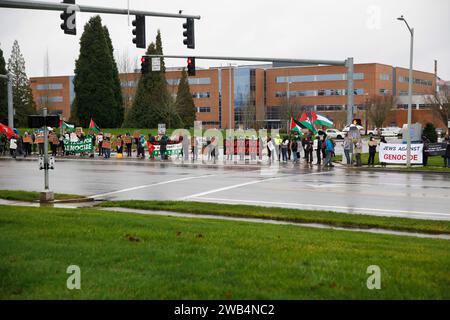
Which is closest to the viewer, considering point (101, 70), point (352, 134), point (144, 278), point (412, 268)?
point (144, 278)

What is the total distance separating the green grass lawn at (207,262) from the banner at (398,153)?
20895 mm

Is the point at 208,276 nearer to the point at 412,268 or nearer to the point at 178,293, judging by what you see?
the point at 178,293

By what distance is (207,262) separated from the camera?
711cm

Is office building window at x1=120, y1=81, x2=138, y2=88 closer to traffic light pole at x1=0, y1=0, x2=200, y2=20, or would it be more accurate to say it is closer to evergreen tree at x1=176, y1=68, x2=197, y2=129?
evergreen tree at x1=176, y1=68, x2=197, y2=129

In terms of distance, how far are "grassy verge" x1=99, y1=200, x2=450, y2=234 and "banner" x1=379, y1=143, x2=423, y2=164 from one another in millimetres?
17914

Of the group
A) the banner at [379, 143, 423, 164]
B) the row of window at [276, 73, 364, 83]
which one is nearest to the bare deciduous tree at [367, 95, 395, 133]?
the row of window at [276, 73, 364, 83]

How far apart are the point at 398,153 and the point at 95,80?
1543 inches

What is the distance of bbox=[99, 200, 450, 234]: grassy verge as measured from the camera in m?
12.2

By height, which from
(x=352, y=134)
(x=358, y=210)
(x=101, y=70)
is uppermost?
(x=101, y=70)

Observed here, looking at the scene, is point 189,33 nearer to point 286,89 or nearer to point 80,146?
point 80,146

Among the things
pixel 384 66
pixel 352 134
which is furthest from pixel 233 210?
pixel 384 66

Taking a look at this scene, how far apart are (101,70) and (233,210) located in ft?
162

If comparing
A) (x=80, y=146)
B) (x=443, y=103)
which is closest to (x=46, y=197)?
(x=80, y=146)

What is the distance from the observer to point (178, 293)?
18.8 feet
